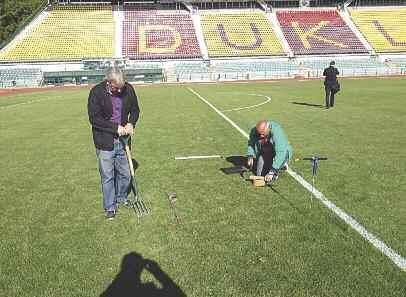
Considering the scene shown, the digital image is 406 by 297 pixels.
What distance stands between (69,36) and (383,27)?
147 feet

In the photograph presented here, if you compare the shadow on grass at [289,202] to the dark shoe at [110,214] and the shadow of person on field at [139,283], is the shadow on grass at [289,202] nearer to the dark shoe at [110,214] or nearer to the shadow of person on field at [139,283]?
the shadow of person on field at [139,283]

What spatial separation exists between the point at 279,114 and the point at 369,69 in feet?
124

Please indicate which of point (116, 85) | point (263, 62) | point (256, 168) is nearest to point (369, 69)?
point (263, 62)

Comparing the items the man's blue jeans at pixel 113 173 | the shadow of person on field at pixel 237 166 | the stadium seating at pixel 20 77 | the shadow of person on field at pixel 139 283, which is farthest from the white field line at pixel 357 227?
the stadium seating at pixel 20 77

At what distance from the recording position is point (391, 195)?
23.4ft

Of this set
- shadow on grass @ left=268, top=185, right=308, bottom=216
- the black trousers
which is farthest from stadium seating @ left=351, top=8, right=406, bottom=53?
shadow on grass @ left=268, top=185, right=308, bottom=216

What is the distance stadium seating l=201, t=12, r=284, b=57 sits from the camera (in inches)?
2165

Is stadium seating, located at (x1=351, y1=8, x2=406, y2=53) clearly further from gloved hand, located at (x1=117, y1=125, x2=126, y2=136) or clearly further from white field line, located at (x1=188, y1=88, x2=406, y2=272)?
gloved hand, located at (x1=117, y1=125, x2=126, y2=136)

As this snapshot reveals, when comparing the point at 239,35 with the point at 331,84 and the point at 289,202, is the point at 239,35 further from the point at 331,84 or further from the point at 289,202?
the point at 289,202

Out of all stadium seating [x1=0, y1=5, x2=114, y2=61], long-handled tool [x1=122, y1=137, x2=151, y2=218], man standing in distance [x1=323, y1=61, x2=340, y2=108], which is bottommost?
long-handled tool [x1=122, y1=137, x2=151, y2=218]

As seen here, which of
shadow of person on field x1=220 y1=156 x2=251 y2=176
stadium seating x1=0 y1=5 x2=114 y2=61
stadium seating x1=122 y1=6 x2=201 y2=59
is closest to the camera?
shadow of person on field x1=220 y1=156 x2=251 y2=176

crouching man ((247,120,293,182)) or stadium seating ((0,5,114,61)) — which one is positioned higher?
stadium seating ((0,5,114,61))

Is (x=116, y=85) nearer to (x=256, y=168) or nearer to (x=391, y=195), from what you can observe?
(x=256, y=168)

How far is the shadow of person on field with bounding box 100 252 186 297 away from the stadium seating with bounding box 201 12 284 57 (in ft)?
167
